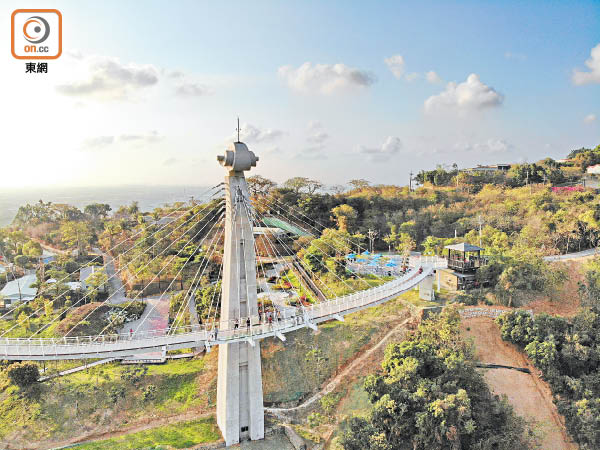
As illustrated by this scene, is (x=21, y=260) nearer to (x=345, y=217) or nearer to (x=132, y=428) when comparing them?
(x=132, y=428)

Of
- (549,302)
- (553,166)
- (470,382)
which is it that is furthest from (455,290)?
(553,166)

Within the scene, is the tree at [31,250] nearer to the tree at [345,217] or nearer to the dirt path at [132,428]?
the dirt path at [132,428]

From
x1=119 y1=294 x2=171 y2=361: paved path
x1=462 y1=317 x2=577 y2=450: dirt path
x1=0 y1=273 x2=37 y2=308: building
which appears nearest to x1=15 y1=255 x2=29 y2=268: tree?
x1=0 y1=273 x2=37 y2=308: building

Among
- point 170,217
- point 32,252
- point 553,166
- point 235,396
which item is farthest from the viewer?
point 553,166

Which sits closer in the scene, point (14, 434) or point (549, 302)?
point (14, 434)

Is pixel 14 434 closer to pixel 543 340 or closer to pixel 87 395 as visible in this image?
pixel 87 395

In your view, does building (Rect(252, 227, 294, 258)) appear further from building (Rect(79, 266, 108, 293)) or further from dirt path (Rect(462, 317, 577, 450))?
dirt path (Rect(462, 317, 577, 450))

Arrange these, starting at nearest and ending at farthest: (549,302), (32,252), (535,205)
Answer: (549,302)
(32,252)
(535,205)
